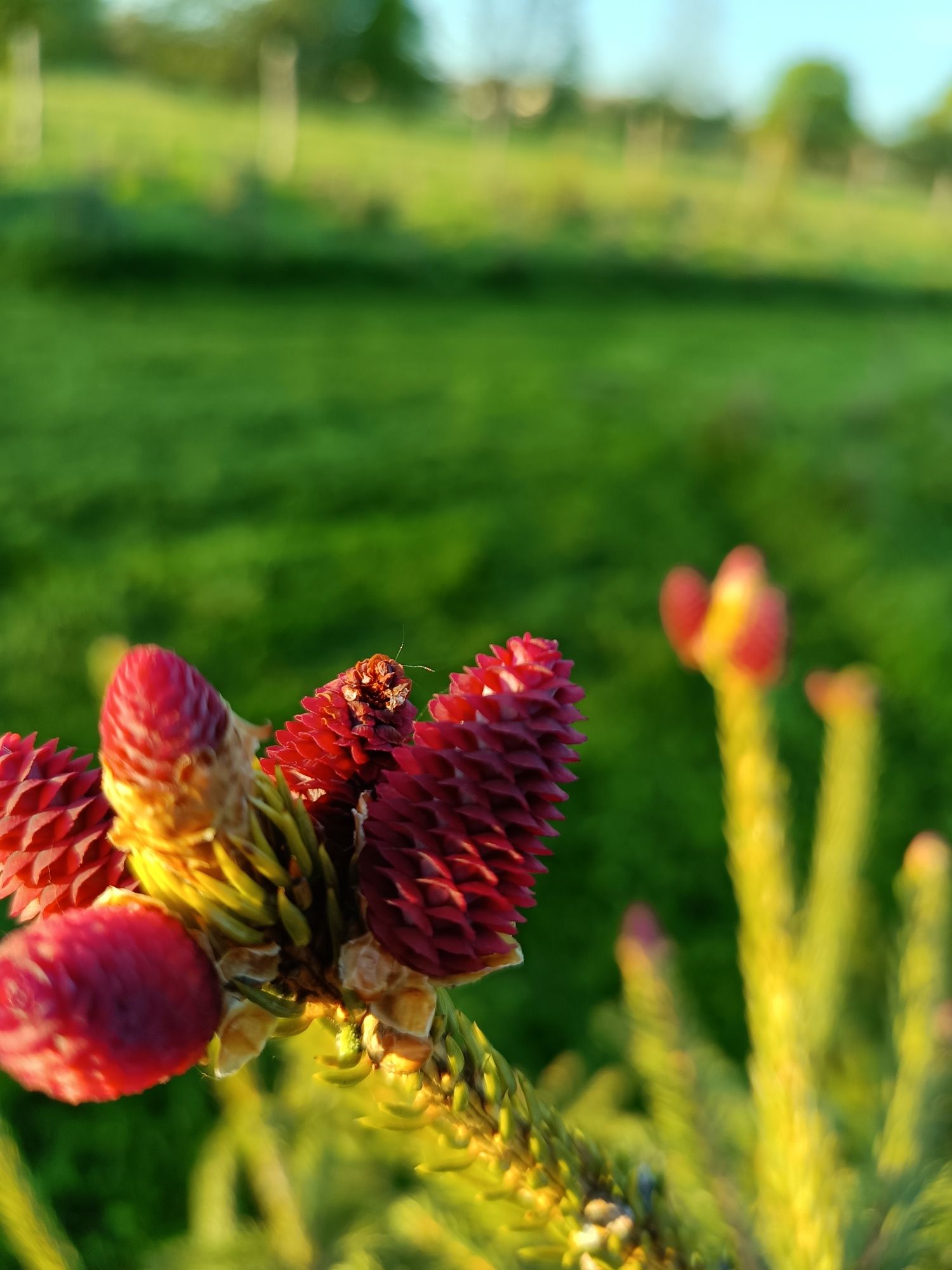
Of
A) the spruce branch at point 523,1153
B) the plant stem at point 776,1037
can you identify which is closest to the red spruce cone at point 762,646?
the plant stem at point 776,1037

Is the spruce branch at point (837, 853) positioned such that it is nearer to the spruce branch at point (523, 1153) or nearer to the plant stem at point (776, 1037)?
the plant stem at point (776, 1037)

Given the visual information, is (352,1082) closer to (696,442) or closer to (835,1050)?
(835,1050)

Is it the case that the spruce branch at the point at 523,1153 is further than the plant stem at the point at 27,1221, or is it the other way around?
the plant stem at the point at 27,1221

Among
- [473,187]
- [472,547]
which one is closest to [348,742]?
[472,547]

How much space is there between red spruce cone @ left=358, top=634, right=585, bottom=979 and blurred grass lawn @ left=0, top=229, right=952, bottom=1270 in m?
1.00

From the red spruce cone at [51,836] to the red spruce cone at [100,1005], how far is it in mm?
25

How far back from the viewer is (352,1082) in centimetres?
29

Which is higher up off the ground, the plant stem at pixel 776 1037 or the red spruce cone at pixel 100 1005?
the red spruce cone at pixel 100 1005

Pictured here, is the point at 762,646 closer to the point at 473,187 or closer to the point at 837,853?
the point at 837,853

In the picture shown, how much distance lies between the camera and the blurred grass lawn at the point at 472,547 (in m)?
1.86

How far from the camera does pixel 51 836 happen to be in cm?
28

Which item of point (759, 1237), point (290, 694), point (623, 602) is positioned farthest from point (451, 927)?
point (623, 602)

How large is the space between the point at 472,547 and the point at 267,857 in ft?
8.60

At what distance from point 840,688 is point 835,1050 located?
57 centimetres
